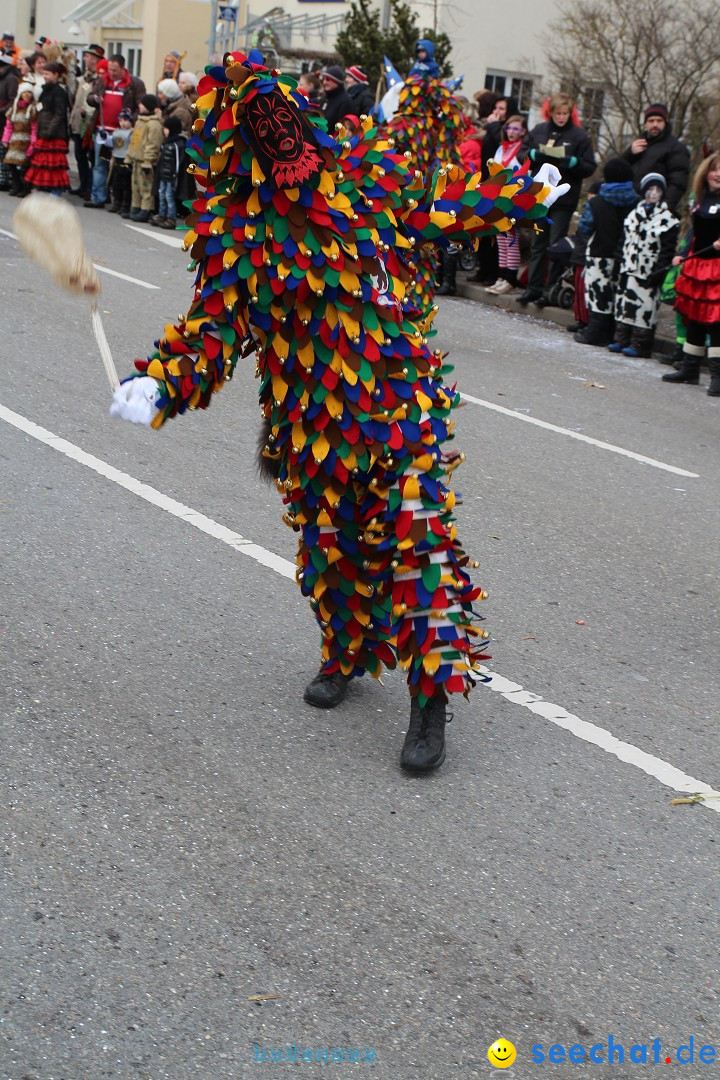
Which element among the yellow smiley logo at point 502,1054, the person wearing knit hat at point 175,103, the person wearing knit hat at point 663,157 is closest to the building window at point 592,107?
the person wearing knit hat at point 175,103

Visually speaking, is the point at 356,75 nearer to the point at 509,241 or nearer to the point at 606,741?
the point at 509,241

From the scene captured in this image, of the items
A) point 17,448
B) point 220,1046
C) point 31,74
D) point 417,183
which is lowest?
point 220,1046

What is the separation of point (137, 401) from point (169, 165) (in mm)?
12752

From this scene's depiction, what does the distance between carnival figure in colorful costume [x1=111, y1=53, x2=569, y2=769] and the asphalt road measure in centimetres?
43

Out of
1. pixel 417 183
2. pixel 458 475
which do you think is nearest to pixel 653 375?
pixel 458 475

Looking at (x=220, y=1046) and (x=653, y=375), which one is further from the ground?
(x=653, y=375)

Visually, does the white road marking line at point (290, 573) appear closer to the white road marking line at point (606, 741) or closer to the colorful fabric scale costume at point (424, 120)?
the white road marking line at point (606, 741)

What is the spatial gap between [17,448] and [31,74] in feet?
42.2

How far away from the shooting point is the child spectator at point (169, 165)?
15.4m

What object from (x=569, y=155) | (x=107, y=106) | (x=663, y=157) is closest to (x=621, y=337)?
(x=663, y=157)

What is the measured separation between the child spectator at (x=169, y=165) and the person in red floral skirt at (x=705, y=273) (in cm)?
723

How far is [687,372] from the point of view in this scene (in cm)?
1037

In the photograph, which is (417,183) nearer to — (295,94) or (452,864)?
(295,94)

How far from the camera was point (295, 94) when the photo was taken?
11.3 ft
